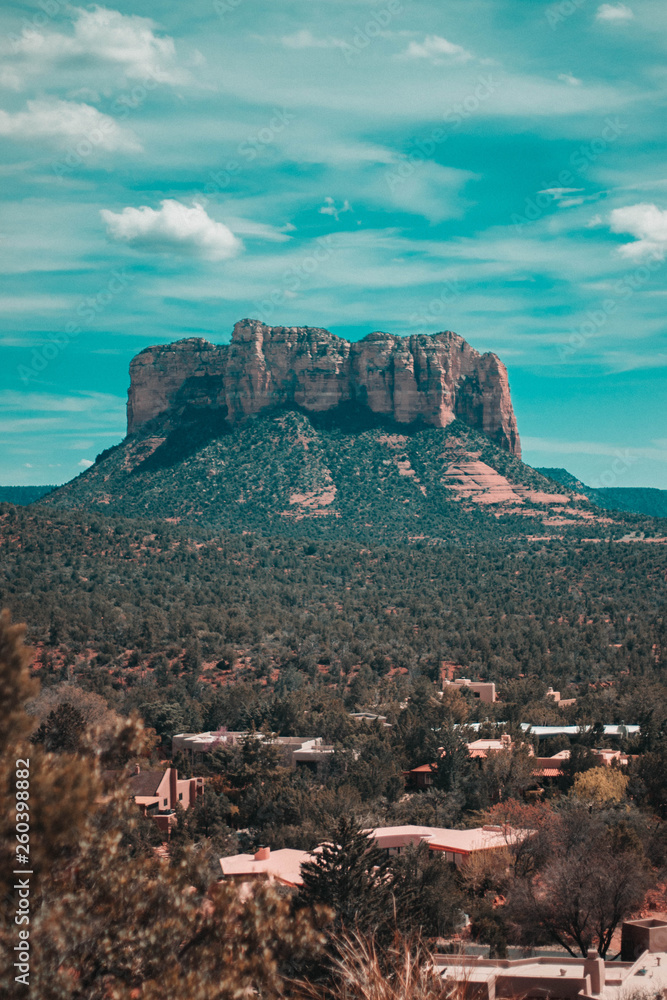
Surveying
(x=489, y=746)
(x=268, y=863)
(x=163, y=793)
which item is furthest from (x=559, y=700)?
(x=268, y=863)

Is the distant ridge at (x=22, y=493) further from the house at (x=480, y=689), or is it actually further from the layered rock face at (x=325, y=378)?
the house at (x=480, y=689)

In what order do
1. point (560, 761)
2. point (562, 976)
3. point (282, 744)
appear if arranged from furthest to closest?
point (282, 744), point (560, 761), point (562, 976)

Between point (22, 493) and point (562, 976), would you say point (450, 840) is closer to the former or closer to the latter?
point (562, 976)

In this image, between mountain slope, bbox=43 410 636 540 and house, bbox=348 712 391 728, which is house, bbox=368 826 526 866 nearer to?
house, bbox=348 712 391 728

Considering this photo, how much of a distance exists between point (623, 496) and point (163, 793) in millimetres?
164371

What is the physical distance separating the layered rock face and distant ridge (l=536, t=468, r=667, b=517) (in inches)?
1325

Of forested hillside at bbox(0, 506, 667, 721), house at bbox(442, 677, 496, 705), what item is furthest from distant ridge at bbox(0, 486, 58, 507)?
→ house at bbox(442, 677, 496, 705)

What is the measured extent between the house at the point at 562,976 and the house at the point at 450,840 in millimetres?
7336

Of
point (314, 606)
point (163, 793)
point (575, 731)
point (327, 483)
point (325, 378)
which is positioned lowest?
point (163, 793)

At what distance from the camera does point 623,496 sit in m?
188

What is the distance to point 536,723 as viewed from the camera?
156ft

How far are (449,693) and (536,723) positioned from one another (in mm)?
4387

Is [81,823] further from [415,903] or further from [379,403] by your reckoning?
[379,403]

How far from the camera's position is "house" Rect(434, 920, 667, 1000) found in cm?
1596
